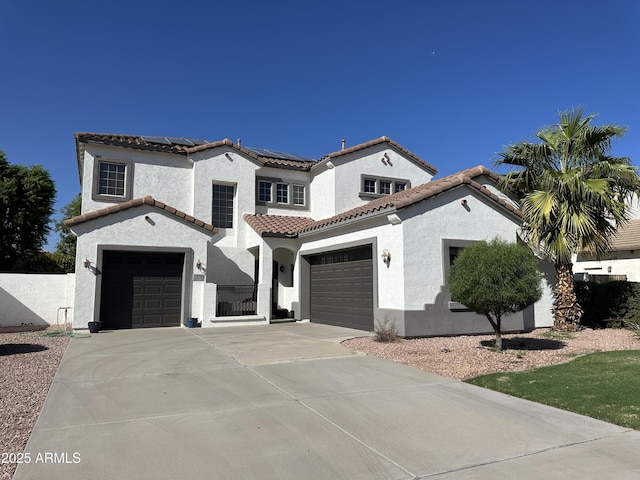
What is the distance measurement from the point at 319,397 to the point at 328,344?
5191 millimetres

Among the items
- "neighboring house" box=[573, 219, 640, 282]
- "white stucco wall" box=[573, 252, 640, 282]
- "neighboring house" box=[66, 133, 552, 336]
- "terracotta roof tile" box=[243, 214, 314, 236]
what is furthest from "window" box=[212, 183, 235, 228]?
"white stucco wall" box=[573, 252, 640, 282]

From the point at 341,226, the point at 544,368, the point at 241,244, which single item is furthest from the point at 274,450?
the point at 241,244

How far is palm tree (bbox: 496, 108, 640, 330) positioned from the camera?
13.9 meters

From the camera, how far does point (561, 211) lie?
556 inches

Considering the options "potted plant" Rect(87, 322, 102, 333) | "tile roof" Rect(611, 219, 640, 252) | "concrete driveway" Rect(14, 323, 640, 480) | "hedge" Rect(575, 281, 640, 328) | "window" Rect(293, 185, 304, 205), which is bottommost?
"concrete driveway" Rect(14, 323, 640, 480)

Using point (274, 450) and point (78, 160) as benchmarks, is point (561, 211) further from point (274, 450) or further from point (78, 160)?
point (78, 160)

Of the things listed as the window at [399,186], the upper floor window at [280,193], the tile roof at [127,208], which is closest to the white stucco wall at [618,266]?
the window at [399,186]

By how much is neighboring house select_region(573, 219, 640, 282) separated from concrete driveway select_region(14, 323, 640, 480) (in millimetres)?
18659

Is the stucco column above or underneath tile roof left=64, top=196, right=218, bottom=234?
underneath

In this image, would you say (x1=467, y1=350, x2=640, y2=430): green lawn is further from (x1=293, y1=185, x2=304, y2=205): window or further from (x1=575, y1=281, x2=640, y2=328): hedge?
(x1=293, y1=185, x2=304, y2=205): window

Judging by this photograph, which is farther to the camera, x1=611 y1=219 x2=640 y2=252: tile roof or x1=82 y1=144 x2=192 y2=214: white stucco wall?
x1=611 y1=219 x2=640 y2=252: tile roof

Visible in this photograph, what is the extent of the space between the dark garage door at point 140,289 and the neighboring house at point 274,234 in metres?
0.04

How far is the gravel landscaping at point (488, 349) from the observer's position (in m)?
8.91

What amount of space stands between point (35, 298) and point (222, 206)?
331 inches
